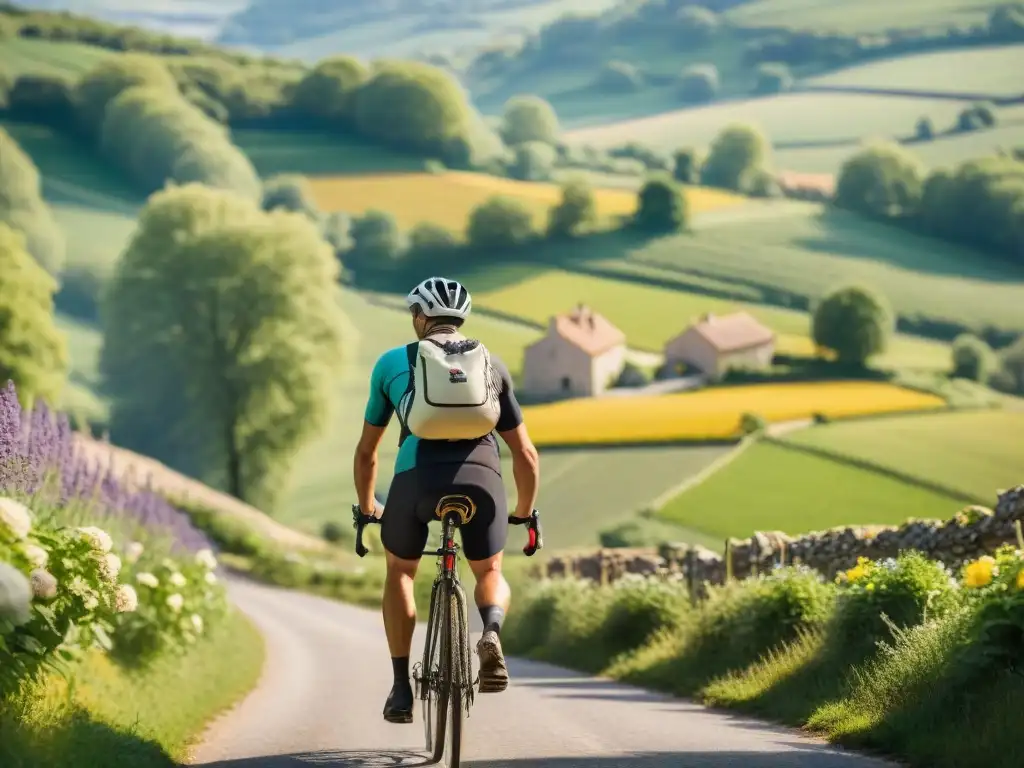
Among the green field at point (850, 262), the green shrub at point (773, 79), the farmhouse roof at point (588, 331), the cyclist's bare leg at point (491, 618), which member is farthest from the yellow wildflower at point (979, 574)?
the green shrub at point (773, 79)

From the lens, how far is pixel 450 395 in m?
9.05

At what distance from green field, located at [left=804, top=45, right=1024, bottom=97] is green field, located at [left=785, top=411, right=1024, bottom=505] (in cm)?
1879

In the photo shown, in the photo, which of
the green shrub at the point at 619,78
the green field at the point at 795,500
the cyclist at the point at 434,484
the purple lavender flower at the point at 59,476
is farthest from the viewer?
the green shrub at the point at 619,78

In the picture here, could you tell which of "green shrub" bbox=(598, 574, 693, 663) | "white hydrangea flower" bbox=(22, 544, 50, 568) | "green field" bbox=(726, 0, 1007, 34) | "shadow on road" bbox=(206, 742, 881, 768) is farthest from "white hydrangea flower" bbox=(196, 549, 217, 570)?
"green field" bbox=(726, 0, 1007, 34)

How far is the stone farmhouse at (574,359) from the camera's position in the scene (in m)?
55.5

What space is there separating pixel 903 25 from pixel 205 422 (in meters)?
33.3

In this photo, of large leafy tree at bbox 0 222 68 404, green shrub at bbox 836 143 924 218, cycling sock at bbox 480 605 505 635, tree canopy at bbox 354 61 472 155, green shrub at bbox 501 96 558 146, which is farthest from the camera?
tree canopy at bbox 354 61 472 155

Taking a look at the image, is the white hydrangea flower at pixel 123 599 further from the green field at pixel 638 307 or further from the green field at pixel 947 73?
the green field at pixel 947 73

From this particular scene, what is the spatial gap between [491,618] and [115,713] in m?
2.85

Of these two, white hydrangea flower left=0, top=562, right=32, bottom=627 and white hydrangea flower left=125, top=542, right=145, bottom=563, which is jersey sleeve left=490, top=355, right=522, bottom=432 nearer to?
white hydrangea flower left=0, top=562, right=32, bottom=627

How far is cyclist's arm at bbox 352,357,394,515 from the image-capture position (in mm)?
9445

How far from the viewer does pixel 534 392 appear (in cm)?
5531

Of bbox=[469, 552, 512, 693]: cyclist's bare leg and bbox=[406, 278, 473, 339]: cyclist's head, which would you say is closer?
bbox=[469, 552, 512, 693]: cyclist's bare leg

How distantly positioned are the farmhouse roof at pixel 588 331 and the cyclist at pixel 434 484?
156ft
